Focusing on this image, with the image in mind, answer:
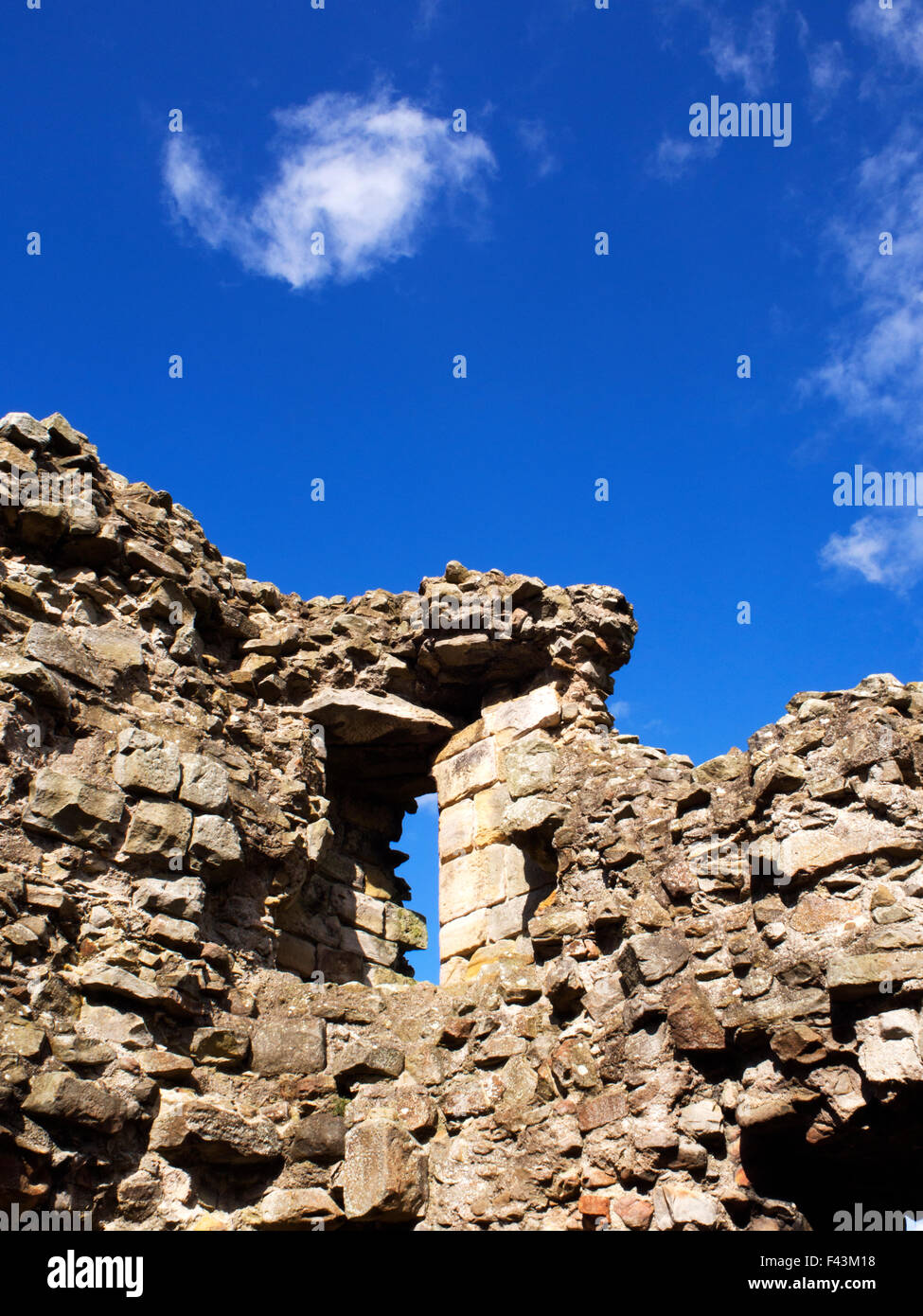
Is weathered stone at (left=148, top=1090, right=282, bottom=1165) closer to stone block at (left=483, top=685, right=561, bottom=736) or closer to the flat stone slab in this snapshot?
the flat stone slab

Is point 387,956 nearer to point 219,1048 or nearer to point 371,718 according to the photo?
point 371,718

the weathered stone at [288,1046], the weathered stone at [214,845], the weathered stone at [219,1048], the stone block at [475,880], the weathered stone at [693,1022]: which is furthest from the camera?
the stone block at [475,880]

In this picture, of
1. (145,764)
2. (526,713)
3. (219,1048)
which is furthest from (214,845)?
(526,713)

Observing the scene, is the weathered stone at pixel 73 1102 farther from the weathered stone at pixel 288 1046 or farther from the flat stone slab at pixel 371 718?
the flat stone slab at pixel 371 718

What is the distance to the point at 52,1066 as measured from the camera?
6594 mm

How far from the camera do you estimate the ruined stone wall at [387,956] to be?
265 inches

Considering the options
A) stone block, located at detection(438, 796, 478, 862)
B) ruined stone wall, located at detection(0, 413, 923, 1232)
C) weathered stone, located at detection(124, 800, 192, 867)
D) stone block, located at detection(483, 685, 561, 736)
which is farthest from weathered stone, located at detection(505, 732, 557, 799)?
weathered stone, located at detection(124, 800, 192, 867)

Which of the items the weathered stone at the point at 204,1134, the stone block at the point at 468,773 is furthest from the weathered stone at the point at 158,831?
the stone block at the point at 468,773

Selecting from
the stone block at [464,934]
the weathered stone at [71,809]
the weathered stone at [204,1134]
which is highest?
the weathered stone at [71,809]

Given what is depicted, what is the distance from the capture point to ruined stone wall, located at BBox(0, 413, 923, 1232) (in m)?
6.72

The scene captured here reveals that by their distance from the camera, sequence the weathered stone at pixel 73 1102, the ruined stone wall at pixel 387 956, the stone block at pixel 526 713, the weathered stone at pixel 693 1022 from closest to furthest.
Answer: the weathered stone at pixel 73 1102 < the ruined stone wall at pixel 387 956 < the weathered stone at pixel 693 1022 < the stone block at pixel 526 713
